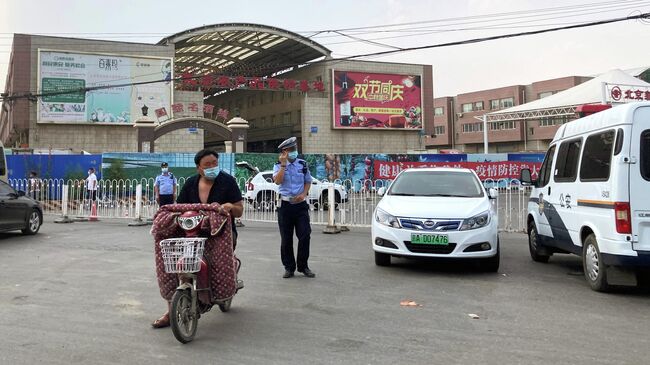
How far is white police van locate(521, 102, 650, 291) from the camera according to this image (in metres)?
5.51

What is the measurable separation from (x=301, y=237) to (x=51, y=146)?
97.1ft

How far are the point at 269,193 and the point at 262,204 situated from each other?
1.77 m

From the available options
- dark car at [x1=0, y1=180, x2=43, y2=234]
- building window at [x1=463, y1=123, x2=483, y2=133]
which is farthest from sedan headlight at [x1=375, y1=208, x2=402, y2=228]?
building window at [x1=463, y1=123, x2=483, y2=133]

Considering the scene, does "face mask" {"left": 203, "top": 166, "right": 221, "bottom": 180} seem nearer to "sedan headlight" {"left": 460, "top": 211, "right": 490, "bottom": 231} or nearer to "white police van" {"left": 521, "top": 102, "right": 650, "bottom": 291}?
"sedan headlight" {"left": 460, "top": 211, "right": 490, "bottom": 231}

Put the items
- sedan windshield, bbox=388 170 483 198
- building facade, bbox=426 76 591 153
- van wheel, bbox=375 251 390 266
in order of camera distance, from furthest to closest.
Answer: building facade, bbox=426 76 591 153 < sedan windshield, bbox=388 170 483 198 < van wheel, bbox=375 251 390 266

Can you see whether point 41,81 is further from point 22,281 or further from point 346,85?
point 22,281

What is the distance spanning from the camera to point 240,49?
39.5 metres

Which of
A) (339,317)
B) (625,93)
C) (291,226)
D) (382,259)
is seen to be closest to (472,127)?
(625,93)

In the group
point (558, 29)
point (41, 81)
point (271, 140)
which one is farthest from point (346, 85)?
point (558, 29)

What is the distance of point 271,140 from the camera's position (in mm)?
48156

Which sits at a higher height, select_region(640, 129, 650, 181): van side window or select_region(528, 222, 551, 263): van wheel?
select_region(640, 129, 650, 181): van side window

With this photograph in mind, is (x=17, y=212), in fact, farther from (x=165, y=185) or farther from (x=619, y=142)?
(x=619, y=142)

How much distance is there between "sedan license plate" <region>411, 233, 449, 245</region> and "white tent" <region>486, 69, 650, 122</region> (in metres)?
19.3

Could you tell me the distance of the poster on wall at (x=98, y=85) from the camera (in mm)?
31250
